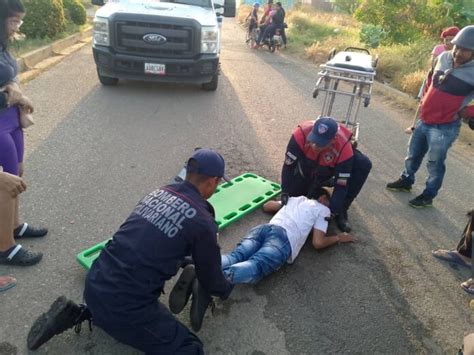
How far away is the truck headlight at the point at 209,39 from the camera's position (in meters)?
7.39

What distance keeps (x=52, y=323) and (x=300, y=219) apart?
2090 mm

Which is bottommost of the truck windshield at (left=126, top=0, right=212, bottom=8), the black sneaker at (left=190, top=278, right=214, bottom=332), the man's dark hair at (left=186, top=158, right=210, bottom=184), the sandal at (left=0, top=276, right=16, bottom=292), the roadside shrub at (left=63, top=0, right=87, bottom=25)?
→ the roadside shrub at (left=63, top=0, right=87, bottom=25)

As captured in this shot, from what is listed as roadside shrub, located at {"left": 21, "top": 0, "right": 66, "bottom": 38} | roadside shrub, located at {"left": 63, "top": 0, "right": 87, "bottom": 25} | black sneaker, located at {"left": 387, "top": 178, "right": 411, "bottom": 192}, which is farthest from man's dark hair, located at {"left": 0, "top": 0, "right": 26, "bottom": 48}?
roadside shrub, located at {"left": 63, "top": 0, "right": 87, "bottom": 25}

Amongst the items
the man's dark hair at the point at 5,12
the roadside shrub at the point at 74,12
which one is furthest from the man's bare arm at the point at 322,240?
the roadside shrub at the point at 74,12

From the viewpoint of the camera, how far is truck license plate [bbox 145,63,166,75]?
23.7 feet

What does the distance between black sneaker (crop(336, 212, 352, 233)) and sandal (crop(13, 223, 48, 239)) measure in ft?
9.11

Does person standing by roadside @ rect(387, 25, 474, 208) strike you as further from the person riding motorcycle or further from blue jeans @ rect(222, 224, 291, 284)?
the person riding motorcycle

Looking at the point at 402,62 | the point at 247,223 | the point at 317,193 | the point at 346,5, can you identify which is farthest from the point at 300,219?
the point at 346,5

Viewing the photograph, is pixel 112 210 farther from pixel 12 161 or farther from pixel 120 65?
pixel 120 65

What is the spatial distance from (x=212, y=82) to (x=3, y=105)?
17.7ft

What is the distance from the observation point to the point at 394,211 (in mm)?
4523

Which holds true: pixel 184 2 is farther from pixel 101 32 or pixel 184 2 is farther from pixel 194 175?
pixel 194 175

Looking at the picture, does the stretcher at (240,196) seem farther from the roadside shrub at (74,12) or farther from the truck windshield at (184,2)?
the roadside shrub at (74,12)

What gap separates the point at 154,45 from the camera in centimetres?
725
